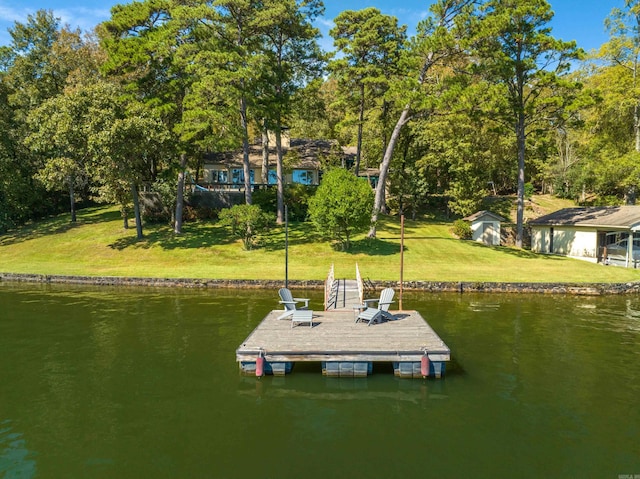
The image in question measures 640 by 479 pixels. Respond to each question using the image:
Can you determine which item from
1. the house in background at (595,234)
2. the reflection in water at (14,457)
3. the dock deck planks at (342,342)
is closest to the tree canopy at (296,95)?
the house in background at (595,234)

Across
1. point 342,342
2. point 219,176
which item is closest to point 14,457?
point 342,342

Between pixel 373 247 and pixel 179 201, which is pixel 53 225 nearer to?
pixel 179 201

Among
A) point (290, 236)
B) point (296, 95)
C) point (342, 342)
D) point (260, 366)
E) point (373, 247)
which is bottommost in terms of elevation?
point (260, 366)


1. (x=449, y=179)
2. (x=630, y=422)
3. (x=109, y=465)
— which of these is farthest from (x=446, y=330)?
(x=449, y=179)

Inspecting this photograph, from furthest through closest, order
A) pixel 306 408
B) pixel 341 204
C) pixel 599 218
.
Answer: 1. pixel 599 218
2. pixel 341 204
3. pixel 306 408

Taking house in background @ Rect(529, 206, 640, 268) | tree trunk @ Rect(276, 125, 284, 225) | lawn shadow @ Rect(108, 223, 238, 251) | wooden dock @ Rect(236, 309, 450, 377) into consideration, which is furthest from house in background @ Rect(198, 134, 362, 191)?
wooden dock @ Rect(236, 309, 450, 377)

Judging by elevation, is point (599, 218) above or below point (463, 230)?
above

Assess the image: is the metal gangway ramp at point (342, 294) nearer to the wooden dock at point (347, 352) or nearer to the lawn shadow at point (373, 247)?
the wooden dock at point (347, 352)

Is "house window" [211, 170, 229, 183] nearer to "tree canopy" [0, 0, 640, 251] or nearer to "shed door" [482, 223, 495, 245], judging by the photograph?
"tree canopy" [0, 0, 640, 251]
